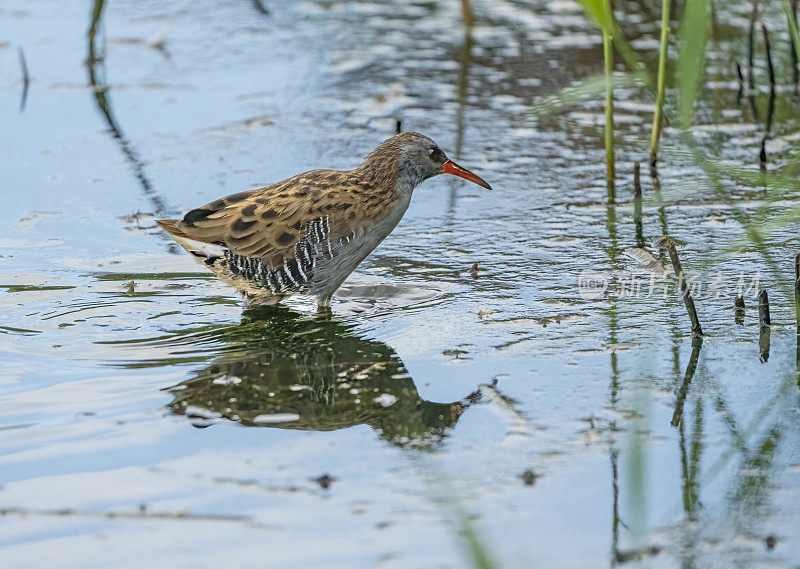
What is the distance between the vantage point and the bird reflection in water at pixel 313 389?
374cm

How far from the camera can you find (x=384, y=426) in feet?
12.2

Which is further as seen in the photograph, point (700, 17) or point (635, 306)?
point (635, 306)

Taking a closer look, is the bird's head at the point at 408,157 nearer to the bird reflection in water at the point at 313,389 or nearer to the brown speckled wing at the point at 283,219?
the brown speckled wing at the point at 283,219

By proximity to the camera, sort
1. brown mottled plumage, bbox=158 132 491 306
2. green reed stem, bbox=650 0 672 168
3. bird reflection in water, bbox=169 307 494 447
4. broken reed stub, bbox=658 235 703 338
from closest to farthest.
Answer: bird reflection in water, bbox=169 307 494 447, broken reed stub, bbox=658 235 703 338, brown mottled plumage, bbox=158 132 491 306, green reed stem, bbox=650 0 672 168

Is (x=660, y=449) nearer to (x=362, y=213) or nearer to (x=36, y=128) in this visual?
(x=362, y=213)

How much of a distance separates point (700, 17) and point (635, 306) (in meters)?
1.87

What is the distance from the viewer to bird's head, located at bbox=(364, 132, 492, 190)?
5055mm

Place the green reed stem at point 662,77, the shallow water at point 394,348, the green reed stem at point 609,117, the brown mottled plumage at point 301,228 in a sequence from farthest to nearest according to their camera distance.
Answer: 1. the green reed stem at point 662,77
2. the green reed stem at point 609,117
3. the brown mottled plumage at point 301,228
4. the shallow water at point 394,348

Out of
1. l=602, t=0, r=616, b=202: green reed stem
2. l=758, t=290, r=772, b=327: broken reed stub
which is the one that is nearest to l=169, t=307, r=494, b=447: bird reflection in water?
l=758, t=290, r=772, b=327: broken reed stub

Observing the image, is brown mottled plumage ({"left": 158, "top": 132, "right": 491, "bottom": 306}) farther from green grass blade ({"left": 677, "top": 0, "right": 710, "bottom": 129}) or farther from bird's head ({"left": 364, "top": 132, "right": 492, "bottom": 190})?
green grass blade ({"left": 677, "top": 0, "right": 710, "bottom": 129})

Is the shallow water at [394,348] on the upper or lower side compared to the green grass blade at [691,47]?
lower

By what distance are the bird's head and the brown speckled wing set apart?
0.18 m

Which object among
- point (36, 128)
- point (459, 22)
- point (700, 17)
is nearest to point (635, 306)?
point (700, 17)

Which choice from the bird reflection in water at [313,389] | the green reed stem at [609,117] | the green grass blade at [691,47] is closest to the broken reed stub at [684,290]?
the bird reflection in water at [313,389]
